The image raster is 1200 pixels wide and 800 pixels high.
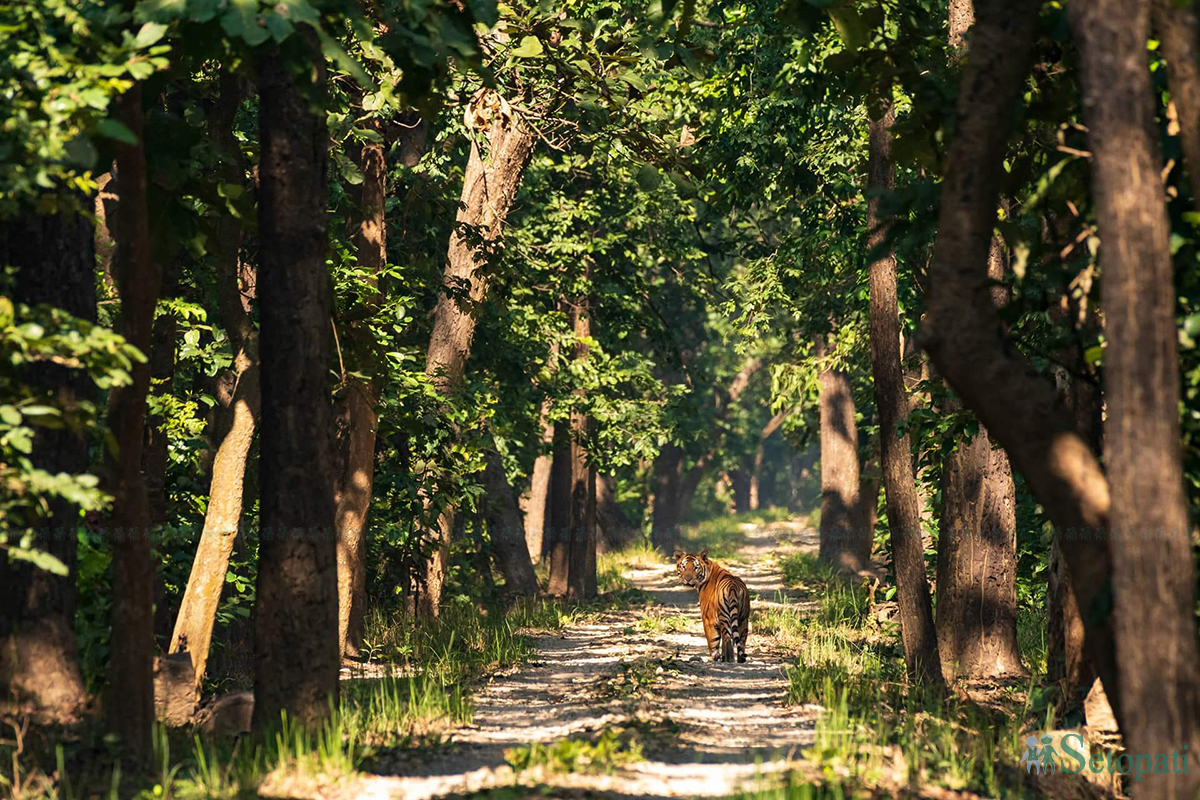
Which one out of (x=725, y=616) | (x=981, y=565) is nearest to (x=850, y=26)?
(x=981, y=565)

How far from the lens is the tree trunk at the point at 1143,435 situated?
18.7 ft

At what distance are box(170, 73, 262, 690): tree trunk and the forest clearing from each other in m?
0.04

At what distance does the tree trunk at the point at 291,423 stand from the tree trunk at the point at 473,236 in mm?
7521

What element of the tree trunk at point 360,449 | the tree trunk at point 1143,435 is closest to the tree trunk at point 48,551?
the tree trunk at point 360,449

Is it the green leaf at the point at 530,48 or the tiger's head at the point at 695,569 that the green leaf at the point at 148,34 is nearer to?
the green leaf at the point at 530,48

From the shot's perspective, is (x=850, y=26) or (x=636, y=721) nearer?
(x=850, y=26)

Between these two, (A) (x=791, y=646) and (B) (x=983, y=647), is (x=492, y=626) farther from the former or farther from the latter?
(B) (x=983, y=647)

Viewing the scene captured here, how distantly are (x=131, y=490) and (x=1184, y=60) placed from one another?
20.3 ft

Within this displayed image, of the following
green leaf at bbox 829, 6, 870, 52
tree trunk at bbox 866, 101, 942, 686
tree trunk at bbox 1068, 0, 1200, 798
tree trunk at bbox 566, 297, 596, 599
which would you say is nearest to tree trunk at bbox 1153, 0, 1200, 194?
tree trunk at bbox 1068, 0, 1200, 798

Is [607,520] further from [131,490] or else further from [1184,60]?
[1184,60]

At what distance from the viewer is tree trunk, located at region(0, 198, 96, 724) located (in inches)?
331

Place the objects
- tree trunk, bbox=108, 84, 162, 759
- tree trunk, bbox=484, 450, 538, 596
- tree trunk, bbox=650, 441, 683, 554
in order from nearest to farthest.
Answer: tree trunk, bbox=108, 84, 162, 759 → tree trunk, bbox=484, 450, 538, 596 → tree trunk, bbox=650, 441, 683, 554

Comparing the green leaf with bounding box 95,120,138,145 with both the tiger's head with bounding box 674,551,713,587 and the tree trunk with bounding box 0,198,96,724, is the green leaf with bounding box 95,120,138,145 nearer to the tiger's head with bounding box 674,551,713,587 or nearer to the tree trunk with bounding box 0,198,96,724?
the tree trunk with bounding box 0,198,96,724

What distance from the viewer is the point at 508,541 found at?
26156 millimetres
